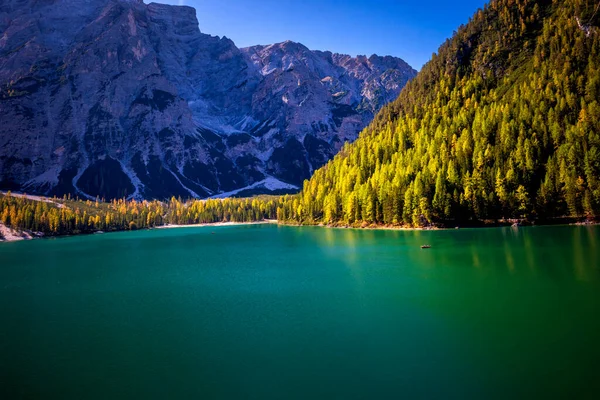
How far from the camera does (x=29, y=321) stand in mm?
35594

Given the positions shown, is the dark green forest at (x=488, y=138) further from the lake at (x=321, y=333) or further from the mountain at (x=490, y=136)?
the lake at (x=321, y=333)

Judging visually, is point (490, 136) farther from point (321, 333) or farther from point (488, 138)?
point (321, 333)

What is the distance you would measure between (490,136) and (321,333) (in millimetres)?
120470

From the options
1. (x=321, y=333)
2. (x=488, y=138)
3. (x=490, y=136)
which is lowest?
(x=321, y=333)

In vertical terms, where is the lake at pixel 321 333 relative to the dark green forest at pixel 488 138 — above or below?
below

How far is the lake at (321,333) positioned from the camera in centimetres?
1998

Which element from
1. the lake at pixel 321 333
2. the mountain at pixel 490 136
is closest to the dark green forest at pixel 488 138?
the mountain at pixel 490 136

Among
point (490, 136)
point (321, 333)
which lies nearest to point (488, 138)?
point (490, 136)

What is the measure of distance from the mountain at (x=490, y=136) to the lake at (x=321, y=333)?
55.4 m

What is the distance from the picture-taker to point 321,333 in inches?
1106

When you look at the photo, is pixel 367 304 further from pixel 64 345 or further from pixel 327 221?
pixel 327 221

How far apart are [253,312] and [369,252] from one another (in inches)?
1606

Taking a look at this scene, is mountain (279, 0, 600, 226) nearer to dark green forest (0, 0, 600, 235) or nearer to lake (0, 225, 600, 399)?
dark green forest (0, 0, 600, 235)

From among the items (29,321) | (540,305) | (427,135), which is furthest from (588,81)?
(29,321)
